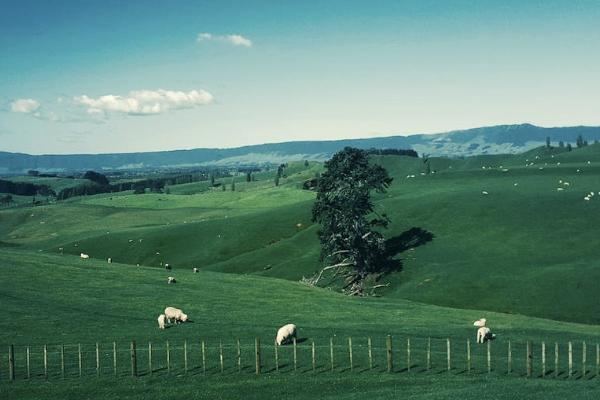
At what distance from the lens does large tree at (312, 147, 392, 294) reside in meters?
96.4

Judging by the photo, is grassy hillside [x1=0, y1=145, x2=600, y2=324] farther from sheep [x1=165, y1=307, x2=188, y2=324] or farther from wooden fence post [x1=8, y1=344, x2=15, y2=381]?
wooden fence post [x1=8, y1=344, x2=15, y2=381]

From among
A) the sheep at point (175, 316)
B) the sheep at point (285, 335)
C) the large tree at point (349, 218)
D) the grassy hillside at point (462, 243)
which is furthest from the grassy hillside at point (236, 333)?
the large tree at point (349, 218)

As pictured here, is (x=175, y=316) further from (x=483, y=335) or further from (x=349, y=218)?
(x=349, y=218)

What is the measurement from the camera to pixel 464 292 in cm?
7931

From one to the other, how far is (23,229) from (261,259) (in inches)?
4508

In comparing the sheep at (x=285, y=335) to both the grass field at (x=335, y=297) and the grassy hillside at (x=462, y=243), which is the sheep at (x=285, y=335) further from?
the grassy hillside at (x=462, y=243)

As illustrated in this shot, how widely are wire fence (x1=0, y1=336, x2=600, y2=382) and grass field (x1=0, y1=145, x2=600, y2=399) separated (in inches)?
11.7

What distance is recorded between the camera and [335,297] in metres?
75.4

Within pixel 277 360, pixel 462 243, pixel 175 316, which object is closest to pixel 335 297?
pixel 175 316

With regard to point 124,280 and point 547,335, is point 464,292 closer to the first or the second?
point 547,335

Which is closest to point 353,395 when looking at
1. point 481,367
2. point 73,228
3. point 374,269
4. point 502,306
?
point 481,367

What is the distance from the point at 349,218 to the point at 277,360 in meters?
58.9

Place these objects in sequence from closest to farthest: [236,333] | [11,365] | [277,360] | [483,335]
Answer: [11,365], [277,360], [483,335], [236,333]

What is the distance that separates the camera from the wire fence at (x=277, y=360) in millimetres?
38188
